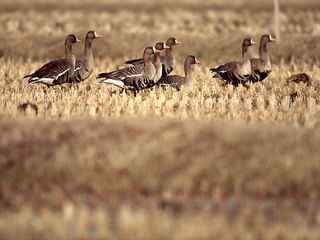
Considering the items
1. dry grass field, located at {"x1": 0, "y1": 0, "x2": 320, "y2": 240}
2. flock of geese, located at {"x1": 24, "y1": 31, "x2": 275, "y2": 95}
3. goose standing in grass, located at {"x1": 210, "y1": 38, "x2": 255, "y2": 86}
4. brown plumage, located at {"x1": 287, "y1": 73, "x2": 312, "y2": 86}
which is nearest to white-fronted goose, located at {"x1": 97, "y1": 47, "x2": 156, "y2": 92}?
flock of geese, located at {"x1": 24, "y1": 31, "x2": 275, "y2": 95}

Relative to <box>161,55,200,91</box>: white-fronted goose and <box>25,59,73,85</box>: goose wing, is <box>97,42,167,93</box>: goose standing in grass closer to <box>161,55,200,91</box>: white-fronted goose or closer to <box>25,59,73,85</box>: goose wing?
<box>161,55,200,91</box>: white-fronted goose

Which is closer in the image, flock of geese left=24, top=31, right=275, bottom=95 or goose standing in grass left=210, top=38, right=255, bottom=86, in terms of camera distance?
flock of geese left=24, top=31, right=275, bottom=95

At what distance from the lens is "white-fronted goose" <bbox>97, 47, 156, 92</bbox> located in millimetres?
17938

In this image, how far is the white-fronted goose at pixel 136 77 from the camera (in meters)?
17.9

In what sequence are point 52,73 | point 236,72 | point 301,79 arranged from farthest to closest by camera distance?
point 301,79
point 236,72
point 52,73

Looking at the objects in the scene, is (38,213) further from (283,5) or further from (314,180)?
(283,5)

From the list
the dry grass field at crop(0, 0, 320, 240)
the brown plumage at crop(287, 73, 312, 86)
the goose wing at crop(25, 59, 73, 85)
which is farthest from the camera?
the brown plumage at crop(287, 73, 312, 86)

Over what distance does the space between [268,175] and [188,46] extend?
18040 mm

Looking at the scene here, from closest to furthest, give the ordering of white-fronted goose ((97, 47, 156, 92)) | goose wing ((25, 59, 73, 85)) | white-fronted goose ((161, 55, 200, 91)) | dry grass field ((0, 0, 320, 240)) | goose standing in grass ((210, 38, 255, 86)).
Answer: dry grass field ((0, 0, 320, 240)), white-fronted goose ((97, 47, 156, 92)), goose wing ((25, 59, 73, 85)), goose standing in grass ((210, 38, 255, 86)), white-fronted goose ((161, 55, 200, 91))

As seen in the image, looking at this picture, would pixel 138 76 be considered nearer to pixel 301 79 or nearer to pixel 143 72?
pixel 143 72

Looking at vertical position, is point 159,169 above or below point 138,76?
below

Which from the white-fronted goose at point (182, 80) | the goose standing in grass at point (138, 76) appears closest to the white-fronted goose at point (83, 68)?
the goose standing in grass at point (138, 76)

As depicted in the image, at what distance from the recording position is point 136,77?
58.9 ft

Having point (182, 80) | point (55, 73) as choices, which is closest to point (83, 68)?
point (55, 73)
